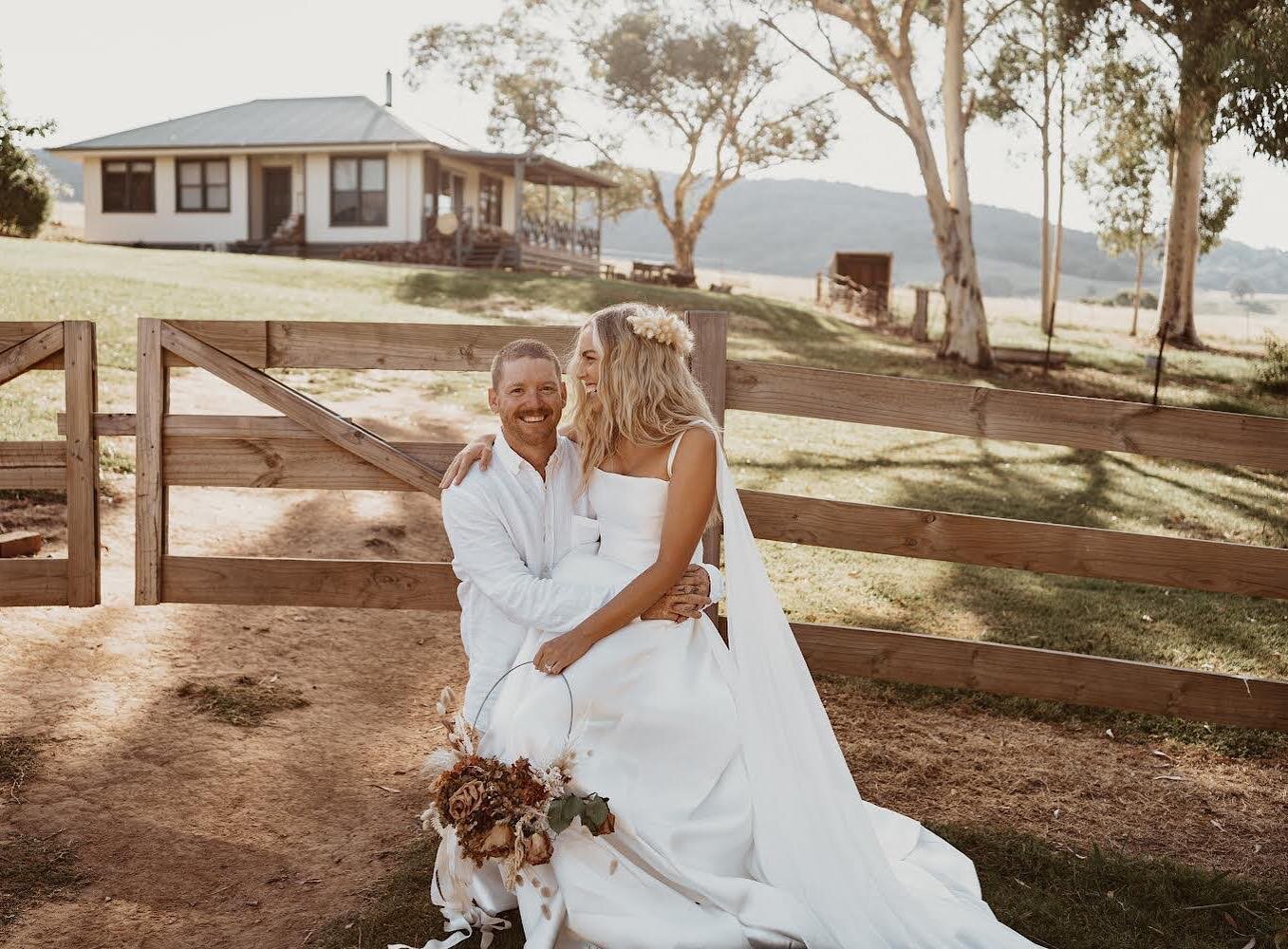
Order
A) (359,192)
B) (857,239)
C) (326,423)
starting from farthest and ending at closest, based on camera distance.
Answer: (857,239)
(359,192)
(326,423)

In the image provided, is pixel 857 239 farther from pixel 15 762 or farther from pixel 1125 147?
pixel 15 762

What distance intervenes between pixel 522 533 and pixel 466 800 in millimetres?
991

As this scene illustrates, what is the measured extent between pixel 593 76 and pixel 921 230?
131 metres

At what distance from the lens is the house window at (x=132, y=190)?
114 ft

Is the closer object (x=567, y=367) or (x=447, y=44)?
(x=567, y=367)

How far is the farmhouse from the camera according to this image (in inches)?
1277

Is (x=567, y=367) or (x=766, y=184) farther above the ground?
(x=766, y=184)

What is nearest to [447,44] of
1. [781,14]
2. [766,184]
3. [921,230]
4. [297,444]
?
[781,14]

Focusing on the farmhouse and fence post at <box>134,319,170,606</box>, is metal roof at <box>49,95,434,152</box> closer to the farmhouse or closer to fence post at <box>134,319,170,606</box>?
the farmhouse

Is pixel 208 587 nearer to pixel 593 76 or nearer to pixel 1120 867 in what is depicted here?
pixel 1120 867

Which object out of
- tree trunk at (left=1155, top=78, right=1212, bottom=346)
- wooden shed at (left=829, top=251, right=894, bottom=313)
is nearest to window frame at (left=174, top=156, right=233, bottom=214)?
wooden shed at (left=829, top=251, right=894, bottom=313)

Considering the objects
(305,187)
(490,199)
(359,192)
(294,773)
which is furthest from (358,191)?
(294,773)

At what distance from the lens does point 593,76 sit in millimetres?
43969

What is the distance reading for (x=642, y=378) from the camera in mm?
3787
